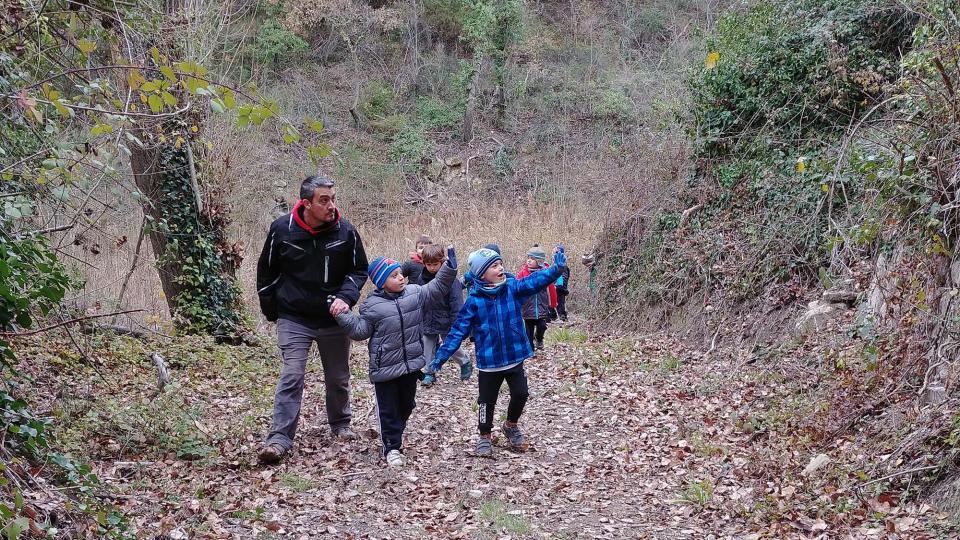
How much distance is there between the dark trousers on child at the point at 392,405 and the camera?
673cm

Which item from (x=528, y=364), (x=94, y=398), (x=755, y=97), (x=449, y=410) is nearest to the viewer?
(x=94, y=398)

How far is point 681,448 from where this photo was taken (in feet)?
23.6

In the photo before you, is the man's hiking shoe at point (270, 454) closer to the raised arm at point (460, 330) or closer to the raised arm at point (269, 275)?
the raised arm at point (269, 275)

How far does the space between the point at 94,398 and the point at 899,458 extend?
6.70 meters

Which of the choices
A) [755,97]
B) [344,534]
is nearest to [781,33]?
[755,97]

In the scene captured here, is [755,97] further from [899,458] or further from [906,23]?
[899,458]

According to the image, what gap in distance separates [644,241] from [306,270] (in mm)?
9731

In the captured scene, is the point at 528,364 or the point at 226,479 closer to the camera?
the point at 226,479

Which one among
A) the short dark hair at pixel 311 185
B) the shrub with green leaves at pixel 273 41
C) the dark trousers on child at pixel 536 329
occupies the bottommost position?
the dark trousers on child at pixel 536 329

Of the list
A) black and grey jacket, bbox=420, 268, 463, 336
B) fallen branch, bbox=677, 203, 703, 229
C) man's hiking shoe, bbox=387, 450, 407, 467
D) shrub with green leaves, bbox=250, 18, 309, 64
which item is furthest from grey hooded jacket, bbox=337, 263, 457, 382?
shrub with green leaves, bbox=250, 18, 309, 64

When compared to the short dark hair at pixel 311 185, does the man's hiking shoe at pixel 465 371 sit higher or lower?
lower

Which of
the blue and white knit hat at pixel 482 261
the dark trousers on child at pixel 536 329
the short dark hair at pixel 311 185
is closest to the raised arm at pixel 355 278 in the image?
the short dark hair at pixel 311 185

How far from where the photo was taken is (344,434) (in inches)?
287

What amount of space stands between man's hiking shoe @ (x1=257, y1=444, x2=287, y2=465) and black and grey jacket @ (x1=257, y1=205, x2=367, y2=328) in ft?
3.44
